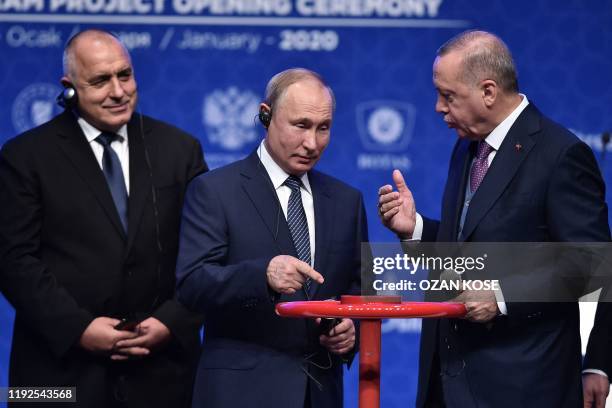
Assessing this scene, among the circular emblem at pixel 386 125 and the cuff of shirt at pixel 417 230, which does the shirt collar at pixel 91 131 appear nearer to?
the cuff of shirt at pixel 417 230

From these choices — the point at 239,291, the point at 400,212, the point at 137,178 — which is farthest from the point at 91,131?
the point at 400,212

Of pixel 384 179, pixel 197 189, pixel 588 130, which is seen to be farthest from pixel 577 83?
pixel 197 189

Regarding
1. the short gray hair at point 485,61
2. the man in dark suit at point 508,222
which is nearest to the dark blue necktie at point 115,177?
the man in dark suit at point 508,222

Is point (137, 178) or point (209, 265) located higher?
point (137, 178)

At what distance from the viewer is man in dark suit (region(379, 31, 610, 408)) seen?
123 inches

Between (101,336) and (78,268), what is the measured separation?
245mm

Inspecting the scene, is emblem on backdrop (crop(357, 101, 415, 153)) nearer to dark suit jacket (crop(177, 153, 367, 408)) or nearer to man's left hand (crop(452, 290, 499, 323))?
dark suit jacket (crop(177, 153, 367, 408))

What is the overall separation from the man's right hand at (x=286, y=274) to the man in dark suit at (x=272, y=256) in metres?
0.07

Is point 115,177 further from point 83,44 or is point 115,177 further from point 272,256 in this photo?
point 272,256

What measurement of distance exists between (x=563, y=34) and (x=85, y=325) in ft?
8.41

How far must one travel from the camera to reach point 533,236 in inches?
125

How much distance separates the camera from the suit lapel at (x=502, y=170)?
319cm

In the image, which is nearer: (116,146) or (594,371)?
(594,371)

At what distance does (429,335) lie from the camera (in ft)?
10.9
